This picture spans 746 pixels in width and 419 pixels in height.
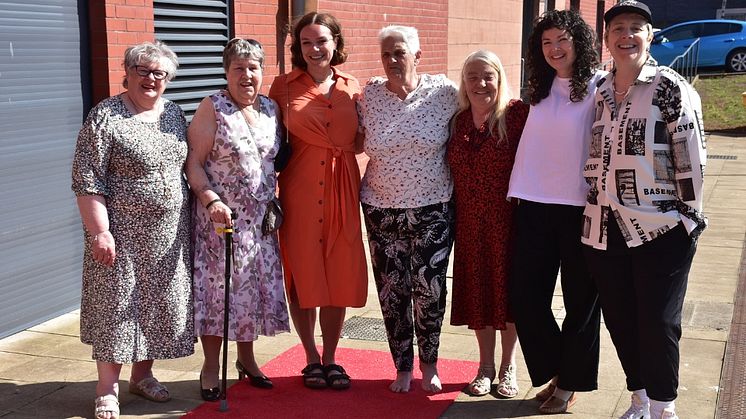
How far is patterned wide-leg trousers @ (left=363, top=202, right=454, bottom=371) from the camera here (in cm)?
485

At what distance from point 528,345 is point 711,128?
48.6 feet

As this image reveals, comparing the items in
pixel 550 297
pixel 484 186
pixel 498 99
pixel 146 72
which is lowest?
pixel 550 297

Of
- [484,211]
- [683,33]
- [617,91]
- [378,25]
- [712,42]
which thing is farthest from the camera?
[683,33]

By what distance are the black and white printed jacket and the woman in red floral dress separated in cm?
63

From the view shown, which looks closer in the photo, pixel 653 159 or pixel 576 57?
pixel 653 159

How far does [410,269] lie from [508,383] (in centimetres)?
78

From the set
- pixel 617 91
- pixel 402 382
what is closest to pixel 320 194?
pixel 402 382

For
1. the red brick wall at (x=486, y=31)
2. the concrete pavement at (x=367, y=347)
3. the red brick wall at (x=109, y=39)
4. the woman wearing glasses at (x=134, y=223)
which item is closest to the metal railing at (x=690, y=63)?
the red brick wall at (x=486, y=31)

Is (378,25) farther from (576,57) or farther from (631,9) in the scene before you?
(631,9)

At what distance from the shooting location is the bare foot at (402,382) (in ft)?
16.5

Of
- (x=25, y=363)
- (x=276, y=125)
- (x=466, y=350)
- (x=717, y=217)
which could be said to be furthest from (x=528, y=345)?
(x=717, y=217)

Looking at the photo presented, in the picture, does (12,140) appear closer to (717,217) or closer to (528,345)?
(528,345)

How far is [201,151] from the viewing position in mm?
4672

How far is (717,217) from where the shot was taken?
10.1 m
